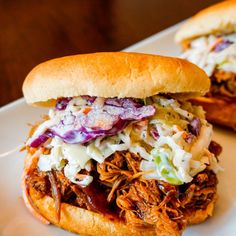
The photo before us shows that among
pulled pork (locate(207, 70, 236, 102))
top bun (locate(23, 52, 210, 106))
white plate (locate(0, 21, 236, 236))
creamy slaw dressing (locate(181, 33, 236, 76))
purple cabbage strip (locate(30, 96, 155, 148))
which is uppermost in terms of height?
top bun (locate(23, 52, 210, 106))

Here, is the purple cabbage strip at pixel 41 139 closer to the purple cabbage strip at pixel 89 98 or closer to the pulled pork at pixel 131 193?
the pulled pork at pixel 131 193

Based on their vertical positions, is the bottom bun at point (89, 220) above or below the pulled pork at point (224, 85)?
below

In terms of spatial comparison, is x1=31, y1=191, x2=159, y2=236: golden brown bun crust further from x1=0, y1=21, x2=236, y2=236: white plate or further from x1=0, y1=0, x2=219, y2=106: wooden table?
x1=0, y1=0, x2=219, y2=106: wooden table

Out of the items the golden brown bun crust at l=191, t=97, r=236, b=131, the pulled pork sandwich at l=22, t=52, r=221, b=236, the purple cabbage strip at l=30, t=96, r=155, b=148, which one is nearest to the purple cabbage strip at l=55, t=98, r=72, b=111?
the pulled pork sandwich at l=22, t=52, r=221, b=236

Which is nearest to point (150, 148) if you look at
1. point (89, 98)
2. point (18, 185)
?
point (89, 98)

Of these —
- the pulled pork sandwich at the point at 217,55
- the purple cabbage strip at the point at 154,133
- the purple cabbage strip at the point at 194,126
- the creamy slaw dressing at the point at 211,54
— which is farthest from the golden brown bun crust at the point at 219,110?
the purple cabbage strip at the point at 154,133

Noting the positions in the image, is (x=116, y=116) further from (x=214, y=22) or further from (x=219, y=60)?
(x=214, y=22)
